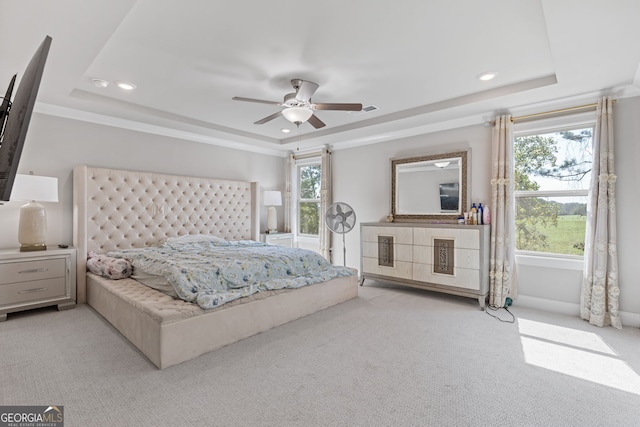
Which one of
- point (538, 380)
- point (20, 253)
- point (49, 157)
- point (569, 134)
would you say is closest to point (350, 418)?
point (538, 380)

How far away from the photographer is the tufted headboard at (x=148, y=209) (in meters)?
3.93

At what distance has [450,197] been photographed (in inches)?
180

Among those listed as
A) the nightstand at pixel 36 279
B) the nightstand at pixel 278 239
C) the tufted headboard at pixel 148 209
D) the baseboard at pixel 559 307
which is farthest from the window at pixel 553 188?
the nightstand at pixel 36 279

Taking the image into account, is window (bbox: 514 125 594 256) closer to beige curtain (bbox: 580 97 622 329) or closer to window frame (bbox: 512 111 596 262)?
window frame (bbox: 512 111 596 262)

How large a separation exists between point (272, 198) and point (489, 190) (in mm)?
3702

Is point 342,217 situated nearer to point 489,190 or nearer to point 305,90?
point 489,190

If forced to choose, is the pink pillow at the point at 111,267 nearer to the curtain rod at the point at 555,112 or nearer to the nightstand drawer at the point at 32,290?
the nightstand drawer at the point at 32,290

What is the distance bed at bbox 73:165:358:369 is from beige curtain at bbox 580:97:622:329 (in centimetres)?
263

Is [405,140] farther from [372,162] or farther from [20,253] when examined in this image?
[20,253]

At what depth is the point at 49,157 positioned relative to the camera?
12.7 ft

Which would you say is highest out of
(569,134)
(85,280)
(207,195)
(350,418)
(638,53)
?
(638,53)

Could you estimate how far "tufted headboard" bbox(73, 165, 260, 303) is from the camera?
12.9 ft

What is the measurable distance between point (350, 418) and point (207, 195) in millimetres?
4304

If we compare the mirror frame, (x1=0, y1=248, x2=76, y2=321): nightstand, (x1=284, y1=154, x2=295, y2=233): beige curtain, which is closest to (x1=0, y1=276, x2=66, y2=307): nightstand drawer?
(x1=0, y1=248, x2=76, y2=321): nightstand
